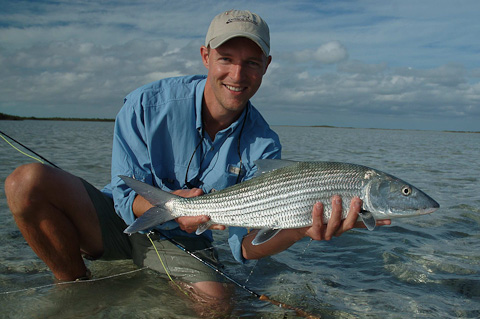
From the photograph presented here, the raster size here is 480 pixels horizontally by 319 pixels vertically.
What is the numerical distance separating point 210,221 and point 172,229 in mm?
853


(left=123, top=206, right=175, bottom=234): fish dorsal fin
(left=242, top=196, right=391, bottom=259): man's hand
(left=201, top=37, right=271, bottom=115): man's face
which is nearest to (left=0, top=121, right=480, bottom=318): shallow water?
(left=242, top=196, right=391, bottom=259): man's hand

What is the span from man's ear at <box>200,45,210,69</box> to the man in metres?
0.01

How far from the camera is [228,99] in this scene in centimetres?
381

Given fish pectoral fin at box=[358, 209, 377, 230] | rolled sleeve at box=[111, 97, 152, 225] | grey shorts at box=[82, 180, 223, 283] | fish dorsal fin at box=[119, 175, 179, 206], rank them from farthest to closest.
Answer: grey shorts at box=[82, 180, 223, 283], rolled sleeve at box=[111, 97, 152, 225], fish dorsal fin at box=[119, 175, 179, 206], fish pectoral fin at box=[358, 209, 377, 230]

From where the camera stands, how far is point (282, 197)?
3305 mm

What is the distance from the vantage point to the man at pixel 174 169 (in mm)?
3547

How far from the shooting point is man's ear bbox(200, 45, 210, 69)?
13.3 feet

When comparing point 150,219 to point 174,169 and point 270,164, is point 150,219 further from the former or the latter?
point 270,164

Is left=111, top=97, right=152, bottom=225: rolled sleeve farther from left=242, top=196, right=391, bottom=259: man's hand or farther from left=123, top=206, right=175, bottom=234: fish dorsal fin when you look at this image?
left=242, top=196, right=391, bottom=259: man's hand

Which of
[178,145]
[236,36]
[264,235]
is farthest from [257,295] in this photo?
[236,36]

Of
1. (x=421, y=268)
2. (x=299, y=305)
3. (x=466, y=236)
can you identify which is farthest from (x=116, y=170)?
(x=466, y=236)

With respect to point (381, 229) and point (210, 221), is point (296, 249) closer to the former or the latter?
point (381, 229)

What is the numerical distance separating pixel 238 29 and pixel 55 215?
232cm

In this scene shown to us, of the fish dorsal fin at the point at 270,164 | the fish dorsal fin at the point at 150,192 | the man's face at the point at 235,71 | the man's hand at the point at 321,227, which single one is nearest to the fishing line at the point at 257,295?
the man's hand at the point at 321,227
